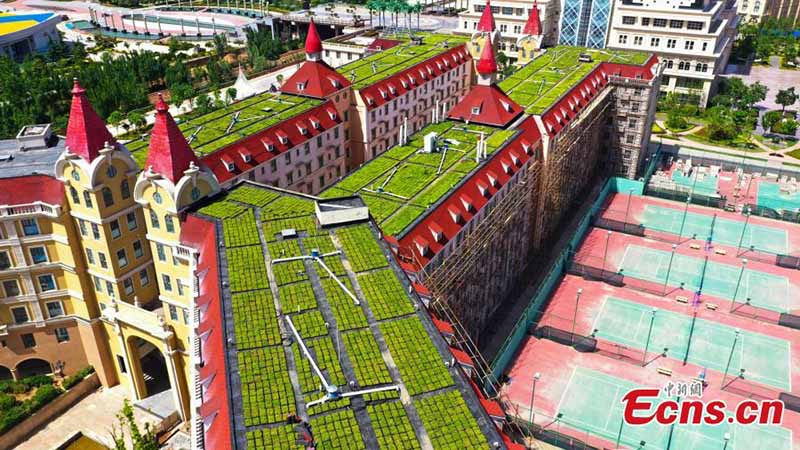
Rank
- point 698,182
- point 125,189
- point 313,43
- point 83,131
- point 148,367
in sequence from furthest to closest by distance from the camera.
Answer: point 698,182, point 313,43, point 148,367, point 125,189, point 83,131

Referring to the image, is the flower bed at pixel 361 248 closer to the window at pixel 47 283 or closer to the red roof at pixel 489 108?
the window at pixel 47 283

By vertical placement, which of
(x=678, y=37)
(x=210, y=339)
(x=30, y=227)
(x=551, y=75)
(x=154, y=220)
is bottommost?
(x=30, y=227)

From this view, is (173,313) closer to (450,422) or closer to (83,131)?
(83,131)

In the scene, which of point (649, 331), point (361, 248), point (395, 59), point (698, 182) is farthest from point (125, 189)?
point (698, 182)

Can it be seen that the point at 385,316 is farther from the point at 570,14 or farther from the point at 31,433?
the point at 570,14

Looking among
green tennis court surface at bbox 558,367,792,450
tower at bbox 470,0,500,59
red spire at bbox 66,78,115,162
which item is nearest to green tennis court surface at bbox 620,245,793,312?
green tennis court surface at bbox 558,367,792,450
